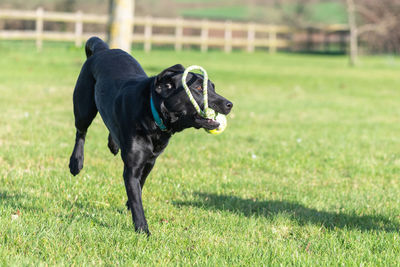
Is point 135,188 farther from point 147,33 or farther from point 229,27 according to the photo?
point 229,27

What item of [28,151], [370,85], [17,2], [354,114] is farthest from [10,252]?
[17,2]

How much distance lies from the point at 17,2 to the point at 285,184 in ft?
106

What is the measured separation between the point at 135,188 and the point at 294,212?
5.33 ft

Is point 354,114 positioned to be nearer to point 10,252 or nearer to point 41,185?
point 41,185

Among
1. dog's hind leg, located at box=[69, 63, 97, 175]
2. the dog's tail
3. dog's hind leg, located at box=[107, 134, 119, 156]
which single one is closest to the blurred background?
the dog's tail

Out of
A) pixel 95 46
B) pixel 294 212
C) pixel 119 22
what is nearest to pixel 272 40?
pixel 119 22

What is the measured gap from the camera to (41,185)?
196 inches

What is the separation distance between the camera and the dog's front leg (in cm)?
379

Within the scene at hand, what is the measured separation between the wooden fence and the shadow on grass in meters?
24.3

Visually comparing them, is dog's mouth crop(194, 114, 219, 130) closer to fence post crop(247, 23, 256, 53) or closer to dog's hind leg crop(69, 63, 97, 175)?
dog's hind leg crop(69, 63, 97, 175)

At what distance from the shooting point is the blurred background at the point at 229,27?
31000 mm

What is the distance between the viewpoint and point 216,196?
16.7ft

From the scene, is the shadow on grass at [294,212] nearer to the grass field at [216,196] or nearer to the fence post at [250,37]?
the grass field at [216,196]

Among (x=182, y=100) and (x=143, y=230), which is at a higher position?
(x=182, y=100)
